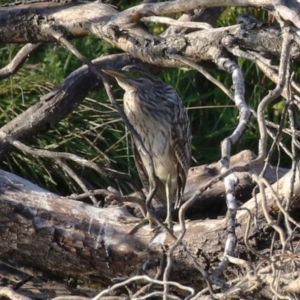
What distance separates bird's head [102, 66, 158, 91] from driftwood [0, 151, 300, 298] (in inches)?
34.4

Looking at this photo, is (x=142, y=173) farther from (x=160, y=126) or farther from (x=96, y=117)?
(x=96, y=117)

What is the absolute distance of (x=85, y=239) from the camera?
183 inches

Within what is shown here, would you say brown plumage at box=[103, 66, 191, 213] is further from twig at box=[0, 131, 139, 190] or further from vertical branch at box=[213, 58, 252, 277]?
vertical branch at box=[213, 58, 252, 277]

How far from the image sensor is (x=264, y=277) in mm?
2848

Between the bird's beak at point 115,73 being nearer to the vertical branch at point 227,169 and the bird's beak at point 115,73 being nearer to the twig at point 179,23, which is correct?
the twig at point 179,23

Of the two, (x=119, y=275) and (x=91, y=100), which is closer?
(x=119, y=275)

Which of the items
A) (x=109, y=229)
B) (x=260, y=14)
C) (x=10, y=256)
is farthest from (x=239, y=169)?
(x=260, y=14)

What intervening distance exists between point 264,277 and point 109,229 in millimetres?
1922

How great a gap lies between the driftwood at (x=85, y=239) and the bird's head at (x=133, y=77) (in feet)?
2.87

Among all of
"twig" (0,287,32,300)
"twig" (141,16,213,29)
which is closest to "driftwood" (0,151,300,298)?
"twig" (141,16,213,29)

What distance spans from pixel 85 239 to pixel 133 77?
3.73 ft

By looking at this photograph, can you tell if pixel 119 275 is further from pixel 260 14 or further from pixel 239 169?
pixel 260 14

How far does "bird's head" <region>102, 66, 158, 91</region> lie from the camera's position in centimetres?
528

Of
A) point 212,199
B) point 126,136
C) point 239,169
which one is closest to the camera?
point 239,169
